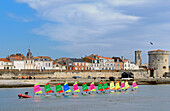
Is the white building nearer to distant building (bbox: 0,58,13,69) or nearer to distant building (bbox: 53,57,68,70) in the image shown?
distant building (bbox: 0,58,13,69)

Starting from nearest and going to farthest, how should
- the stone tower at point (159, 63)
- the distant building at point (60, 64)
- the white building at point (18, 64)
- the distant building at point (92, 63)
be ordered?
the white building at point (18, 64)
the distant building at point (60, 64)
the stone tower at point (159, 63)
the distant building at point (92, 63)

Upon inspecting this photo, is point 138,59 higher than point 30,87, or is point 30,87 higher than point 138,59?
point 138,59

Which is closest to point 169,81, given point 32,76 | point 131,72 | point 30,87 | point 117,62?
point 131,72

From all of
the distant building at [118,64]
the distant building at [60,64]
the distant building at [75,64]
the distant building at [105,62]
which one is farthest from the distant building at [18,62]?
the distant building at [118,64]

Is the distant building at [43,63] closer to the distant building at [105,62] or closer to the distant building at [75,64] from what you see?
the distant building at [75,64]

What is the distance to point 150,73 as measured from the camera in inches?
4493

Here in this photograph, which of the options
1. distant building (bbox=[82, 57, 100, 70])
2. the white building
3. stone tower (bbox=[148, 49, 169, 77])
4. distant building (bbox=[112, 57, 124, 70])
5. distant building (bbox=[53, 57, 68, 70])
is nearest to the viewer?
the white building

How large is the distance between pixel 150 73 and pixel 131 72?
8088 mm

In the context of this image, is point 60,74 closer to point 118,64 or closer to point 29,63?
point 29,63

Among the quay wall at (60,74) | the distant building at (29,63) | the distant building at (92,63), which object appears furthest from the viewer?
the distant building at (92,63)

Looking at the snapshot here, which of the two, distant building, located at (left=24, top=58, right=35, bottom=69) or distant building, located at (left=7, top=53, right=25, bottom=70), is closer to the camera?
distant building, located at (left=7, top=53, right=25, bottom=70)

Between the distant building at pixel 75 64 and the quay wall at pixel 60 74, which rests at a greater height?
the distant building at pixel 75 64

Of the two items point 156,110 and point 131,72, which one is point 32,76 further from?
point 156,110

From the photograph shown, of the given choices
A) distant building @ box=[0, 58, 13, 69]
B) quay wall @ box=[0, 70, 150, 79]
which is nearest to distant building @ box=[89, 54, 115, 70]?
quay wall @ box=[0, 70, 150, 79]
